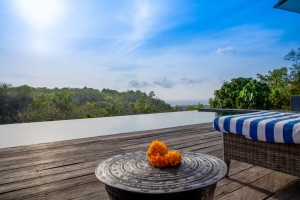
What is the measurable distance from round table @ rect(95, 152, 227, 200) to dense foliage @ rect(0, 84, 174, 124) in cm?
607

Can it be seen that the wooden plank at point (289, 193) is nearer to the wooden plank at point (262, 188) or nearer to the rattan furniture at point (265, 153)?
the wooden plank at point (262, 188)

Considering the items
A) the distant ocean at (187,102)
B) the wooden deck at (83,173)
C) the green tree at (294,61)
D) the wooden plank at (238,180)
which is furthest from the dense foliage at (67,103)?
the wooden plank at (238,180)

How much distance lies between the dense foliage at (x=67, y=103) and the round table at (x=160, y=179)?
19.9 ft

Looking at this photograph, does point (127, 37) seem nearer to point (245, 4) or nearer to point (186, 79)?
point (186, 79)

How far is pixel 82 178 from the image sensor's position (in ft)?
7.11

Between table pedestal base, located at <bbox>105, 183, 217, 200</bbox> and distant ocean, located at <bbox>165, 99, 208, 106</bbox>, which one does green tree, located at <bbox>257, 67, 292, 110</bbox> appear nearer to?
distant ocean, located at <bbox>165, 99, 208, 106</bbox>

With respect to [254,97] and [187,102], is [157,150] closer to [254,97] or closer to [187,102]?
[254,97]

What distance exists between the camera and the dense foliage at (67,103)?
6.61 meters

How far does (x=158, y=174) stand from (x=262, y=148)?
3.91 feet

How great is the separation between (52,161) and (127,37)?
4.61 meters

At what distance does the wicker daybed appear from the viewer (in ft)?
5.63

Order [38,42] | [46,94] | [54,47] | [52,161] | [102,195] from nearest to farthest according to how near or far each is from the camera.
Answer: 1. [102,195]
2. [52,161]
3. [38,42]
4. [54,47]
5. [46,94]

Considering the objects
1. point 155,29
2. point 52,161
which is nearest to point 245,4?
point 155,29

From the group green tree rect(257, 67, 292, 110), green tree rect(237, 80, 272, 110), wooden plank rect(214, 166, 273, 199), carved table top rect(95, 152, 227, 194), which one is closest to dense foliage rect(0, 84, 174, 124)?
green tree rect(237, 80, 272, 110)
